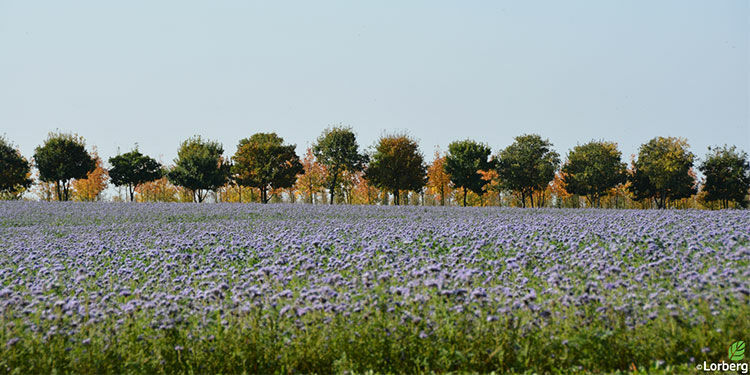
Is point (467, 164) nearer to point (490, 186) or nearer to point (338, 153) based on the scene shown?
point (490, 186)

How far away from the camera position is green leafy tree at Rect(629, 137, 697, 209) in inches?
1955

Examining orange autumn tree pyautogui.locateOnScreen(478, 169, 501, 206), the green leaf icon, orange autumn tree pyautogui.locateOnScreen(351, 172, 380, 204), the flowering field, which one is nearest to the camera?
the green leaf icon

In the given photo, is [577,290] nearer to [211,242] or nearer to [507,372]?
[507,372]

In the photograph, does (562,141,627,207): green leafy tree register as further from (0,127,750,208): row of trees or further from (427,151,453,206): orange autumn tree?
(427,151,453,206): orange autumn tree

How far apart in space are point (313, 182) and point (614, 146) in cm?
2993

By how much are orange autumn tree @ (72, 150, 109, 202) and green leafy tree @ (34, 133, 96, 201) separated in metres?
8.29

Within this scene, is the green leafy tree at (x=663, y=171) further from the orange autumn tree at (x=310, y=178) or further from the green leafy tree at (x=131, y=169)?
the green leafy tree at (x=131, y=169)

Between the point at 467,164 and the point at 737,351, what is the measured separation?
1677 inches

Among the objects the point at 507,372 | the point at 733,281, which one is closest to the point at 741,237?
the point at 733,281

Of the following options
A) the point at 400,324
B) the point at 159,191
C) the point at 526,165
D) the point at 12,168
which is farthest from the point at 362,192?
the point at 400,324

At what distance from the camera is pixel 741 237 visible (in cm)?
865

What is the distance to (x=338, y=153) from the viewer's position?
1903 inches

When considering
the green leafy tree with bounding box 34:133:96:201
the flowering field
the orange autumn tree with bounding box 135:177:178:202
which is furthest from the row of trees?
the flowering field

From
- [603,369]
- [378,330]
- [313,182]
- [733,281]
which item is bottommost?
[603,369]
